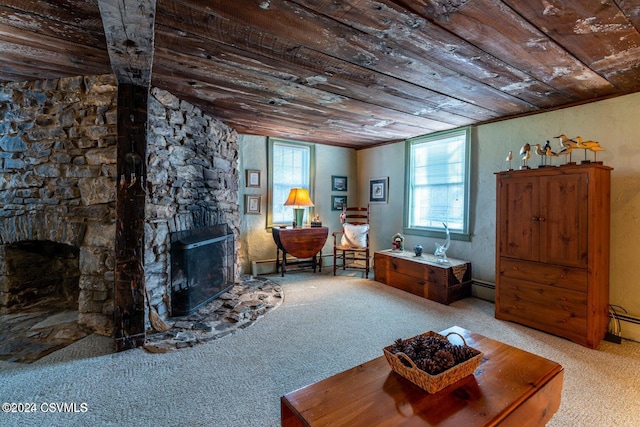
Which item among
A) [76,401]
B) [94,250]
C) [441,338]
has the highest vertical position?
[94,250]

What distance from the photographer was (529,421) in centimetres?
118

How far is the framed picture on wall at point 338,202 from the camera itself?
5.02 m

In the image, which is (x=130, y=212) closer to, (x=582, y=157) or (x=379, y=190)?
(x=379, y=190)

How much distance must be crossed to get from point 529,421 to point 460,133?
10.5ft

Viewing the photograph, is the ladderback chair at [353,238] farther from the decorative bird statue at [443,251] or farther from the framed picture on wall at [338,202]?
the decorative bird statue at [443,251]

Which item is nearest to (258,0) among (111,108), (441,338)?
(111,108)

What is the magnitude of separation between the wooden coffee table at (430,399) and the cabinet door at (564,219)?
139 centimetres

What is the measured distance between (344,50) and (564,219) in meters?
2.20

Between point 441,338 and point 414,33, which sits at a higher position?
point 414,33

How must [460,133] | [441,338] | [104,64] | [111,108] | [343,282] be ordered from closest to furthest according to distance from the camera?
[441,338], [104,64], [111,108], [460,133], [343,282]

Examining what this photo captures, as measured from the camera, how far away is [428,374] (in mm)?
1170

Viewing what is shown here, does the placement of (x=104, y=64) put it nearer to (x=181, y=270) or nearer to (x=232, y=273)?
(x=181, y=270)

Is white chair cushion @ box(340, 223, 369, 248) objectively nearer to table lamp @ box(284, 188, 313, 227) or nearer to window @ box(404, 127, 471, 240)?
window @ box(404, 127, 471, 240)

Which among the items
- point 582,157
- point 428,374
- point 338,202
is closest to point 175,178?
point 428,374
